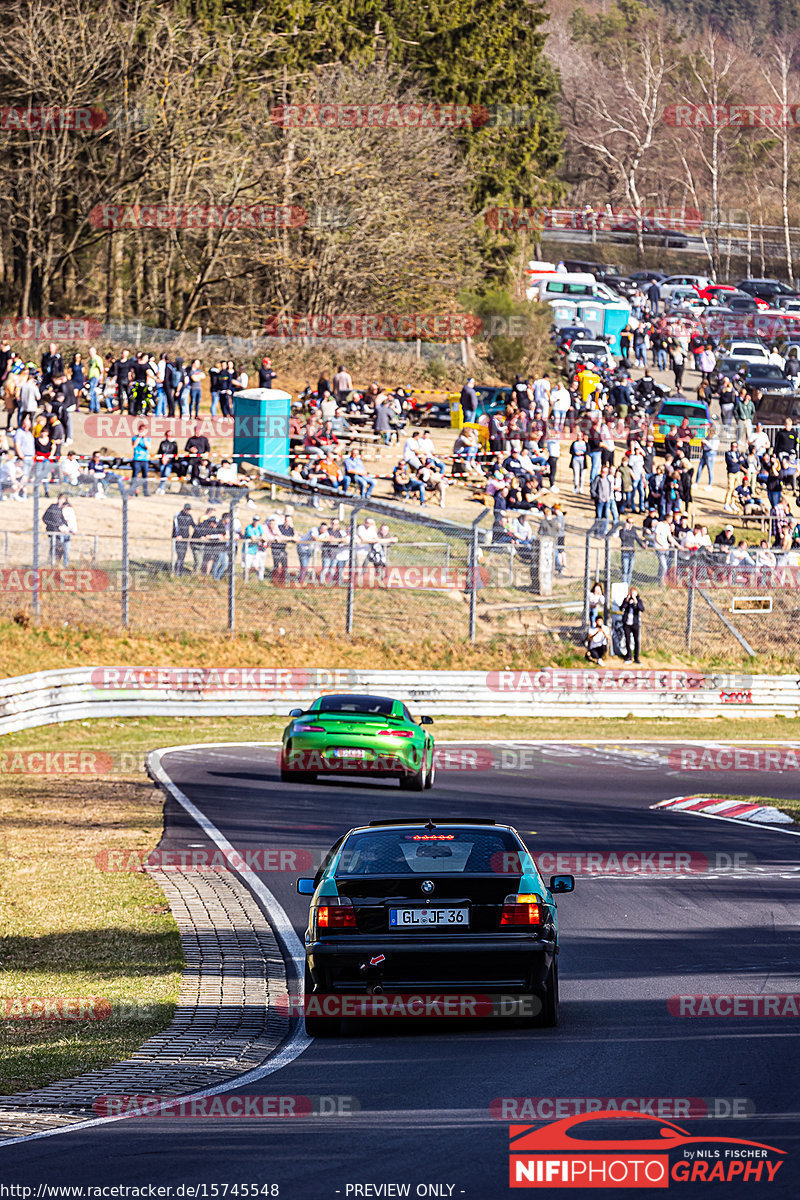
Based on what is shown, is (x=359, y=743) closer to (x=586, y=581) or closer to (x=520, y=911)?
(x=586, y=581)

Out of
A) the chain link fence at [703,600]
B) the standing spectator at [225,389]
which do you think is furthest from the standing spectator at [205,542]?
the standing spectator at [225,389]

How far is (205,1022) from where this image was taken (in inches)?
392

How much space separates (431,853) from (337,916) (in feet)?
2.76

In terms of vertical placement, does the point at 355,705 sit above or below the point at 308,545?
below

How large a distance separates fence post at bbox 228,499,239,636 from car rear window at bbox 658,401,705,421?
21585 millimetres

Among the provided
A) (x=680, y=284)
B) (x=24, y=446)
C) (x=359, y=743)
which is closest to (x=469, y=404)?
(x=24, y=446)

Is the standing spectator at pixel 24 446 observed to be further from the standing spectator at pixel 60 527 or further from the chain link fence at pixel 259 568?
the standing spectator at pixel 60 527

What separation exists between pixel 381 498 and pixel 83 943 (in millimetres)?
27516

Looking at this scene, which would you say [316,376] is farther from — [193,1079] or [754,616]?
[193,1079]

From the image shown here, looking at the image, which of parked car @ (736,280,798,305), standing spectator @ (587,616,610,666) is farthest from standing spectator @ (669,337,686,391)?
standing spectator @ (587,616,610,666)

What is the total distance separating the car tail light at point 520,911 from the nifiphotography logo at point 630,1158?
238cm

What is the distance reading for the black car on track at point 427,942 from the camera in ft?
30.6

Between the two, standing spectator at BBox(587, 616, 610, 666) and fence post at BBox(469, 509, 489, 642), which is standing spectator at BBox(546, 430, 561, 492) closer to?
standing spectator at BBox(587, 616, 610, 666)

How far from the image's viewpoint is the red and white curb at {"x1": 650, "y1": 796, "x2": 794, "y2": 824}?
1992 centimetres
